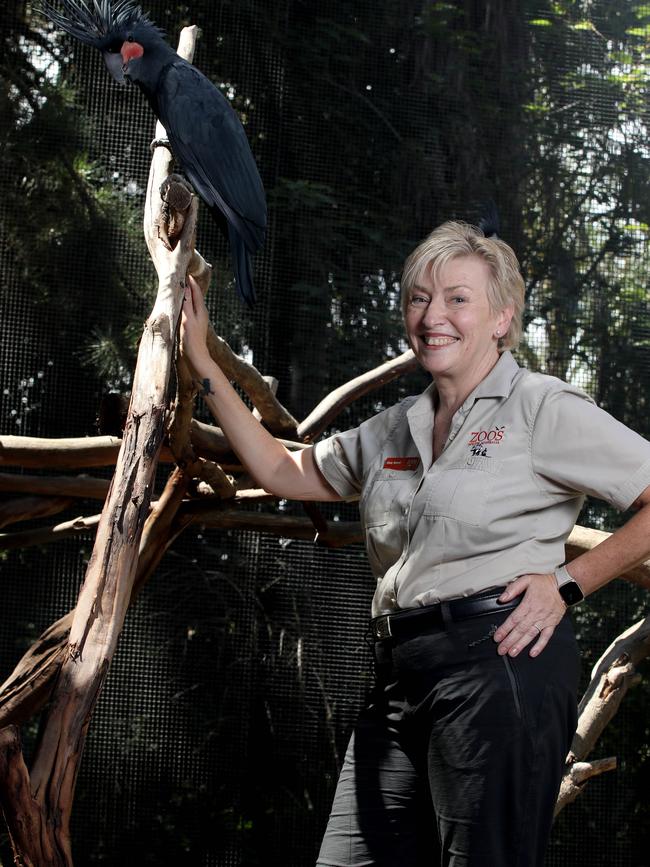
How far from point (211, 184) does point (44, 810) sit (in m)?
1.08

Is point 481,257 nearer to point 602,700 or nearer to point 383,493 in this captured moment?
point 383,493

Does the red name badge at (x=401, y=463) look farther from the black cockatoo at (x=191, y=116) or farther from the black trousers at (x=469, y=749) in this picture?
the black cockatoo at (x=191, y=116)

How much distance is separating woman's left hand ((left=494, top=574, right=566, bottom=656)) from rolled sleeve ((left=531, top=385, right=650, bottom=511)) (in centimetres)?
9

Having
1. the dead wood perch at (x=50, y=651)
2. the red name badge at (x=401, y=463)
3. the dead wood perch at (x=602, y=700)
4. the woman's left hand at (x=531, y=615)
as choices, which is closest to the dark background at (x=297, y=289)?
the dead wood perch at (x=602, y=700)

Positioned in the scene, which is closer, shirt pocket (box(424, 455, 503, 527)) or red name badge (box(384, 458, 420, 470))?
shirt pocket (box(424, 455, 503, 527))

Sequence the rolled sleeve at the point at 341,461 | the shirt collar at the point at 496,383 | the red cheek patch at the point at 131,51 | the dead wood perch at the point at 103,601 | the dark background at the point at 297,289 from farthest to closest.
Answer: the dark background at the point at 297,289 < the red cheek patch at the point at 131,51 < the rolled sleeve at the point at 341,461 < the shirt collar at the point at 496,383 < the dead wood perch at the point at 103,601

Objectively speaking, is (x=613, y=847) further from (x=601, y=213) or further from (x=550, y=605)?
(x=550, y=605)

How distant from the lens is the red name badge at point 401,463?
1039 millimetres

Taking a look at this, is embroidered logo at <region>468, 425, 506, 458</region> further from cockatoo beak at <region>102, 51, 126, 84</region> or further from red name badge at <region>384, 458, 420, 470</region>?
cockatoo beak at <region>102, 51, 126, 84</region>

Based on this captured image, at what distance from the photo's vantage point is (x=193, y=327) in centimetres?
118

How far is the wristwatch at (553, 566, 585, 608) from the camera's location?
37.1 inches

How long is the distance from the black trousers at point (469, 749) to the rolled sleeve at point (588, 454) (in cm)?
13

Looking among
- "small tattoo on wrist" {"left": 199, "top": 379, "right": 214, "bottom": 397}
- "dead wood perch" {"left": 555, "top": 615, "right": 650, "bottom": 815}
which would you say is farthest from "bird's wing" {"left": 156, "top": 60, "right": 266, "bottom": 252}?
"dead wood perch" {"left": 555, "top": 615, "right": 650, "bottom": 815}

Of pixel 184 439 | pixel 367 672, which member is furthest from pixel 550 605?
pixel 367 672
